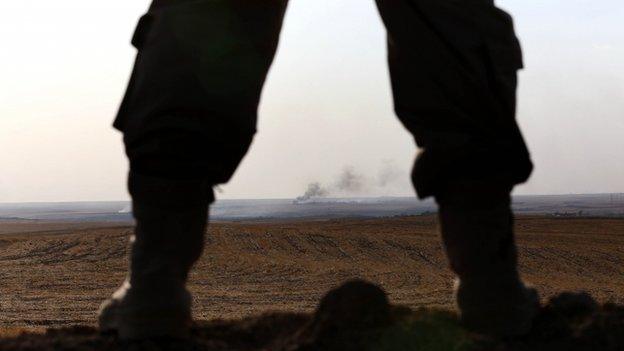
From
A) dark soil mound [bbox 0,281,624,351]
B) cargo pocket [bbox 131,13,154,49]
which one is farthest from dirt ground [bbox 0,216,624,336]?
cargo pocket [bbox 131,13,154,49]

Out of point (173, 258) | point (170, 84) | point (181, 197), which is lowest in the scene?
point (173, 258)

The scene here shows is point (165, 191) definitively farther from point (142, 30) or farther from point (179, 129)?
point (142, 30)

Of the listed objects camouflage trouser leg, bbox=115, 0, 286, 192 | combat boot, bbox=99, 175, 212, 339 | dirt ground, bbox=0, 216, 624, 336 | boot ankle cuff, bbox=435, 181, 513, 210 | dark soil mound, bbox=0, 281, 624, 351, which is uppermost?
camouflage trouser leg, bbox=115, 0, 286, 192

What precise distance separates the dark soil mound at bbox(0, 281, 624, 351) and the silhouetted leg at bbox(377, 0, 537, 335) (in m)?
0.11

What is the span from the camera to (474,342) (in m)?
1.67

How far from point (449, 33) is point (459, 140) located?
26cm

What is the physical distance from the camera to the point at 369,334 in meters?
1.67

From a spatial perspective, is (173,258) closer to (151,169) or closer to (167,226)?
(167,226)

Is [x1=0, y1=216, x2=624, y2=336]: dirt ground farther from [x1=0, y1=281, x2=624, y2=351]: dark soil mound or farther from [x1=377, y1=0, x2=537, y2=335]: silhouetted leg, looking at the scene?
[x1=377, y1=0, x2=537, y2=335]: silhouetted leg

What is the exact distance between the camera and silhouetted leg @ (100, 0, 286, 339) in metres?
1.70

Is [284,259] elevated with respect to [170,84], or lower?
lower

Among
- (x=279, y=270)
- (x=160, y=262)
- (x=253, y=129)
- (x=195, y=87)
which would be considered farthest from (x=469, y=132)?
(x=279, y=270)

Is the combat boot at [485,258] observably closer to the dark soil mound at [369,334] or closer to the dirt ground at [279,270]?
the dark soil mound at [369,334]

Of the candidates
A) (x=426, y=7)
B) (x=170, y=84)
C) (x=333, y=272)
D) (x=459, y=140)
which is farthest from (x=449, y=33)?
(x=333, y=272)
